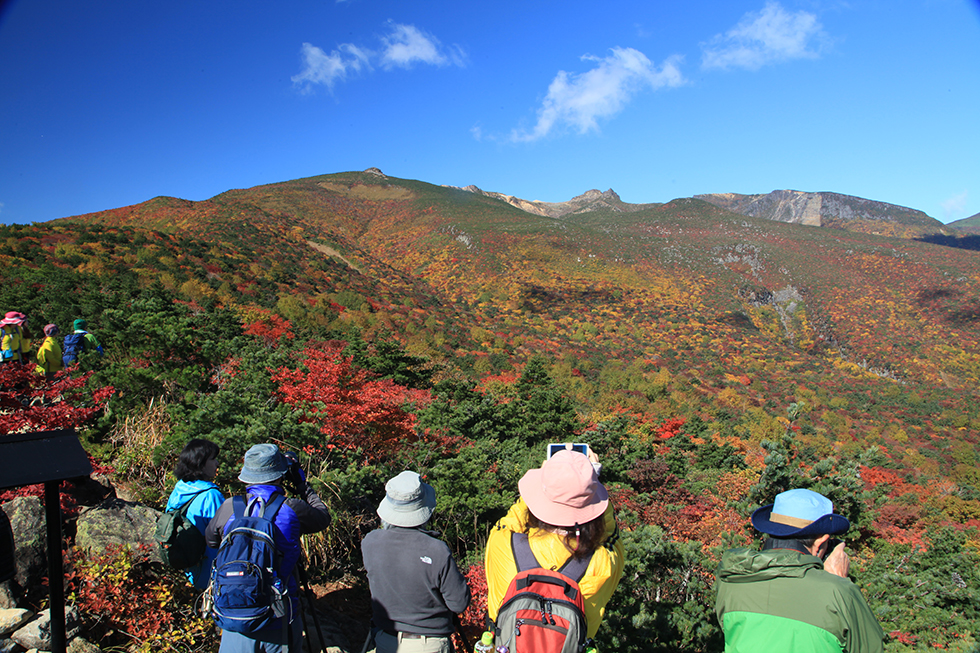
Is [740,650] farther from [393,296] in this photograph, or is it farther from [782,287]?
[782,287]

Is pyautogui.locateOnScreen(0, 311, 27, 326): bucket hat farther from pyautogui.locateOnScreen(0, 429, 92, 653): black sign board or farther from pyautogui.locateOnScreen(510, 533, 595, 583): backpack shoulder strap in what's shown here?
pyautogui.locateOnScreen(510, 533, 595, 583): backpack shoulder strap

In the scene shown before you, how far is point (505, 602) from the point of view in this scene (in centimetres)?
159

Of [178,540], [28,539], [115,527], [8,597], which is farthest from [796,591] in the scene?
[28,539]

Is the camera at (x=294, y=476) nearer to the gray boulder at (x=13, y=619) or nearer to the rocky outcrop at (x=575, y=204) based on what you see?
the gray boulder at (x=13, y=619)

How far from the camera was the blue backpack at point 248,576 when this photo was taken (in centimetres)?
200

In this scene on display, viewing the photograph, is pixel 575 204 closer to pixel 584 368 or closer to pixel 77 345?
pixel 584 368

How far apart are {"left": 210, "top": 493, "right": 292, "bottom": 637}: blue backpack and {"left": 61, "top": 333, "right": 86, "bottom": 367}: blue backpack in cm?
568

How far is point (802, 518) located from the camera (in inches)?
67.8

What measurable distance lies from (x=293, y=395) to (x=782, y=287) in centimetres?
5537

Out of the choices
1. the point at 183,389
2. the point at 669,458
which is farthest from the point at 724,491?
the point at 183,389

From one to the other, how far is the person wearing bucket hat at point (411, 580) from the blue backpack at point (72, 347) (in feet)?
20.1

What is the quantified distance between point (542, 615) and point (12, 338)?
7702mm

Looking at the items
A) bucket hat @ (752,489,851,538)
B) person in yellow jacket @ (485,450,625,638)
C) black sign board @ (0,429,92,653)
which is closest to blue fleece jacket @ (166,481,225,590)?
black sign board @ (0,429,92,653)

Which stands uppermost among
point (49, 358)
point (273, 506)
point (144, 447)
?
point (49, 358)
